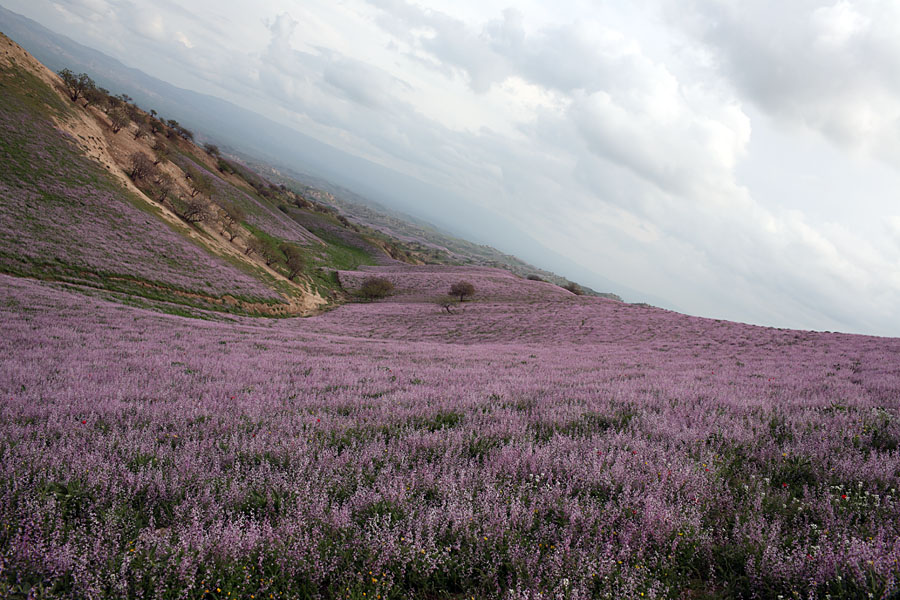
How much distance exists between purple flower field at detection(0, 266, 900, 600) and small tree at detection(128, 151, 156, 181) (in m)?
48.6

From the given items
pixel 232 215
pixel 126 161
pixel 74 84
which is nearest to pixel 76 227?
pixel 126 161

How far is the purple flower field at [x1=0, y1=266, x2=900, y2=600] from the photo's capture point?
8.59ft

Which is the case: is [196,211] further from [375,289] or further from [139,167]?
[375,289]

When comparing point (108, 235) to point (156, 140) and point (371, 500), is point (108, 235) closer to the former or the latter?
point (371, 500)

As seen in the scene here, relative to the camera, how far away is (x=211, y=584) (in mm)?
2543

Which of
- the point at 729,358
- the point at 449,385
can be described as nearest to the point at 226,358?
the point at 449,385

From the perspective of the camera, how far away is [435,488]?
3.79 meters

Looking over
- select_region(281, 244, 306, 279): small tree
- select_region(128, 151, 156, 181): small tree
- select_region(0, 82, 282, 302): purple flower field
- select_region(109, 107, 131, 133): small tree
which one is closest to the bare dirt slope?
select_region(109, 107, 131, 133): small tree

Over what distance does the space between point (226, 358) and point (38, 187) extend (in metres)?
35.4

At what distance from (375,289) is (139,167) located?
32.8 metres

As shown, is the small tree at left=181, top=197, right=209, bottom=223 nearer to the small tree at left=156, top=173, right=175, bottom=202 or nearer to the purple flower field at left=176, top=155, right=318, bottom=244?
the small tree at left=156, top=173, right=175, bottom=202

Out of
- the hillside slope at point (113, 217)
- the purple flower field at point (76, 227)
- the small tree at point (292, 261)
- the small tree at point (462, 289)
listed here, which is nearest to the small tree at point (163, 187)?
the hillside slope at point (113, 217)

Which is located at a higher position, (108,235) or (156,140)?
(156,140)

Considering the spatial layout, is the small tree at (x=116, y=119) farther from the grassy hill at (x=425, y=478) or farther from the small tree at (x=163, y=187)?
the grassy hill at (x=425, y=478)
